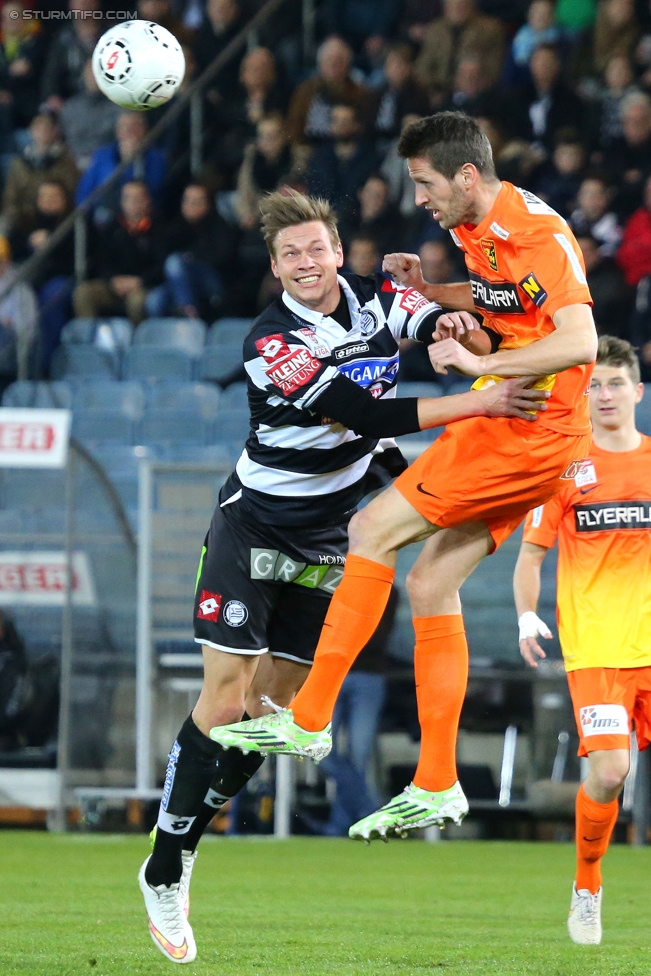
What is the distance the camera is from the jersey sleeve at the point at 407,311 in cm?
491

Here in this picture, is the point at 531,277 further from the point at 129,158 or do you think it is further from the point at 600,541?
the point at 129,158

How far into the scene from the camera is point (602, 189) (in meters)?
11.6

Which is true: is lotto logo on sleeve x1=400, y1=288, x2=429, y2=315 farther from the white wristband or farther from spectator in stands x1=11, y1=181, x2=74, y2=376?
spectator in stands x1=11, y1=181, x2=74, y2=376

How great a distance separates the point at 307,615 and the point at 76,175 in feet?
32.2

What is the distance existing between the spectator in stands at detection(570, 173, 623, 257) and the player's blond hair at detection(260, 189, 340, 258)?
700 centimetres

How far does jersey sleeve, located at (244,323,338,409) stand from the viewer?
15.3ft

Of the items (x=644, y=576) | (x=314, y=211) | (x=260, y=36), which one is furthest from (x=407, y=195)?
(x=314, y=211)

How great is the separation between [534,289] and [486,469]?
0.56 metres

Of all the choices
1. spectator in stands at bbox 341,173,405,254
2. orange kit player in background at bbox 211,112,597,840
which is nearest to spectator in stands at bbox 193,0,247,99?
spectator in stands at bbox 341,173,405,254

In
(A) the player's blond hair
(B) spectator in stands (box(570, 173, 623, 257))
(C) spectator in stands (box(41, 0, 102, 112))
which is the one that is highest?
(C) spectator in stands (box(41, 0, 102, 112))

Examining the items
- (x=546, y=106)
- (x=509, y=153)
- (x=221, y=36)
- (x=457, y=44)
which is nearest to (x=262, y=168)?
(x=221, y=36)

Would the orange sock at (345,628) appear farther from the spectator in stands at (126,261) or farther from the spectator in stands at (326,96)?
the spectator in stands at (326,96)

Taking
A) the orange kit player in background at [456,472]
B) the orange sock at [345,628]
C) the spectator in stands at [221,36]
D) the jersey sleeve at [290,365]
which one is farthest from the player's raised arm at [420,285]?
the spectator in stands at [221,36]

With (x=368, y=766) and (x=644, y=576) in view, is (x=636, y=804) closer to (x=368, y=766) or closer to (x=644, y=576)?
(x=368, y=766)
